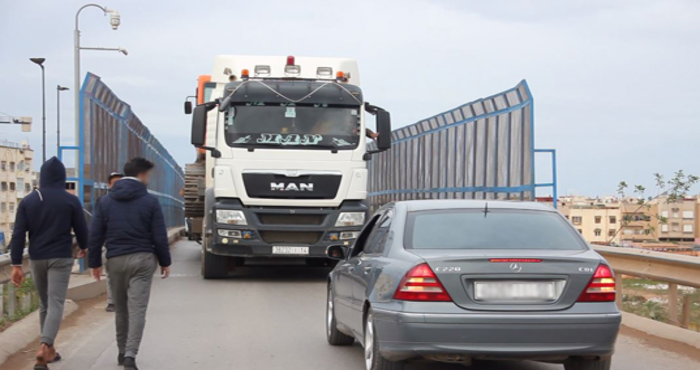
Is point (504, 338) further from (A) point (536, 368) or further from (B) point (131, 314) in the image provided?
(B) point (131, 314)

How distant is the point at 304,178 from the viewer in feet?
52.6

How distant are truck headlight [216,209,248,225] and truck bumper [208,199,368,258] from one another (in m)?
0.05

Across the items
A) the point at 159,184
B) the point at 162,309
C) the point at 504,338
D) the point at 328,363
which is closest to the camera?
the point at 504,338

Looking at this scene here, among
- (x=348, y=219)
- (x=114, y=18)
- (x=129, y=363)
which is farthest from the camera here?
(x=114, y=18)

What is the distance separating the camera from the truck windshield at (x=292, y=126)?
16.1m

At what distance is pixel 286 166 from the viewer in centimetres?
1600

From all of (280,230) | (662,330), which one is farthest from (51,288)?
(280,230)

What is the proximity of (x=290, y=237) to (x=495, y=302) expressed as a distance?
9.80 meters

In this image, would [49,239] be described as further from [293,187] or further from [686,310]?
[293,187]

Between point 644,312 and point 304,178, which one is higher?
point 304,178

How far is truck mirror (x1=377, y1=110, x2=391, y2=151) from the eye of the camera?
53.7 feet

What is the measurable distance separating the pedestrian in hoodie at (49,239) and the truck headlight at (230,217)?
24.7 feet

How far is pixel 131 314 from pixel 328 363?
1.73 meters

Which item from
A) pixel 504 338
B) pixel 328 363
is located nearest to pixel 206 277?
pixel 328 363
